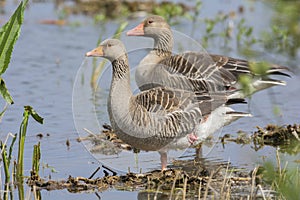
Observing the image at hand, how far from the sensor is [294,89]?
415 inches

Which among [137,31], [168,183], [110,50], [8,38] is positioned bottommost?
[168,183]

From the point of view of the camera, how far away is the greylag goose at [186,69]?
864 centimetres

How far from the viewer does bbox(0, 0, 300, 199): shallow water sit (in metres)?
7.12

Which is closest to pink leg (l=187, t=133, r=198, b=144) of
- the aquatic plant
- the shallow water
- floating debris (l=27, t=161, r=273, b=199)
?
the shallow water

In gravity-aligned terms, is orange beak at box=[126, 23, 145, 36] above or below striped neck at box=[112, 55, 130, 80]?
above

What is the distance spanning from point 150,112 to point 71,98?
367 cm

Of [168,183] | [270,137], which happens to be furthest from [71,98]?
[168,183]

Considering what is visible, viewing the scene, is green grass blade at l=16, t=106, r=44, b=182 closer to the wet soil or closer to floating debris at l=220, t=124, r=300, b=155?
the wet soil

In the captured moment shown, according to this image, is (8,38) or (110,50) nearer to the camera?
(8,38)

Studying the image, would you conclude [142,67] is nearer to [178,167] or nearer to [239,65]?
[239,65]

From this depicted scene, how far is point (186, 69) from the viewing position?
8758 mm

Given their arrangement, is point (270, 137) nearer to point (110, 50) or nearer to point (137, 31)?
point (110, 50)

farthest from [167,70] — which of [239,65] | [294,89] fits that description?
[294,89]

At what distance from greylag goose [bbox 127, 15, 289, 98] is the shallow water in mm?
329
